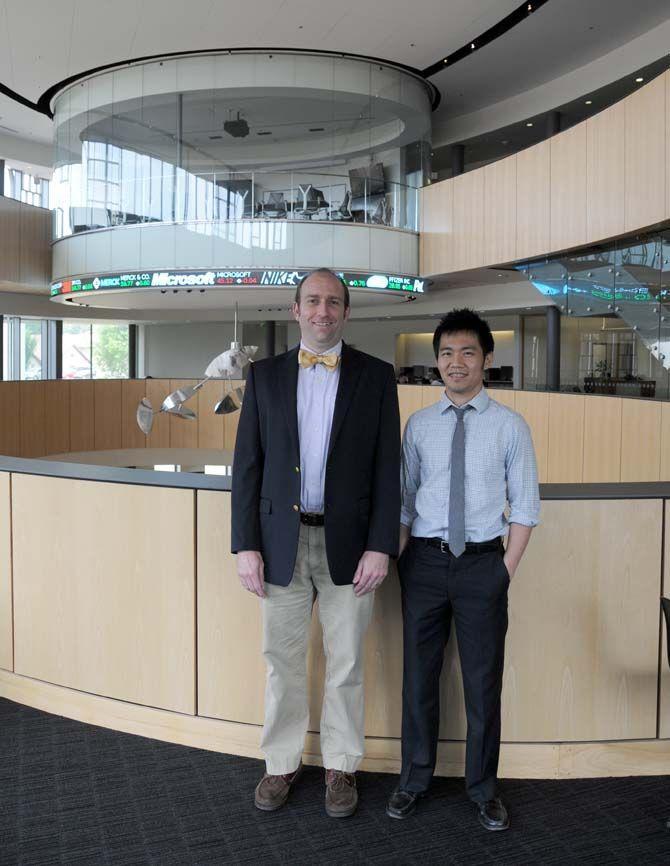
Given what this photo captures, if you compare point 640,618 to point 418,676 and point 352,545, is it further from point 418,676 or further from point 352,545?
point 352,545

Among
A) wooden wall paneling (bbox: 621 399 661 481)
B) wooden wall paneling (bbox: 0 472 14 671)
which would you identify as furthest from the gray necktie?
wooden wall paneling (bbox: 621 399 661 481)

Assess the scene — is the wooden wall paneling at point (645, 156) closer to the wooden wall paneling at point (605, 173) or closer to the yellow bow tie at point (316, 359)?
the wooden wall paneling at point (605, 173)

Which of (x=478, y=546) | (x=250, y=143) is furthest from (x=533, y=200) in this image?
(x=478, y=546)

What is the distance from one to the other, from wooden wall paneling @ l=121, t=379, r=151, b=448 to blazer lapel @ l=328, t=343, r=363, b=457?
14.7 m

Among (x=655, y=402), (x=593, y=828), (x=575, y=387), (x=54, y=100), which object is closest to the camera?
(x=593, y=828)

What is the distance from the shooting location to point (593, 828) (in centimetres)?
306

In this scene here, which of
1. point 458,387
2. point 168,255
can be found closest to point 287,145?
point 168,255

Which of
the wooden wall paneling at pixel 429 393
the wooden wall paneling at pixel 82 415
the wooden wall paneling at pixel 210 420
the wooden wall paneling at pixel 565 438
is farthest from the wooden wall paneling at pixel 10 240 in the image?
the wooden wall paneling at pixel 565 438

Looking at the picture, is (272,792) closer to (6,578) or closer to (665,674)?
(665,674)

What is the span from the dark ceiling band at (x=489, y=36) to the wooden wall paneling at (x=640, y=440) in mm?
6597

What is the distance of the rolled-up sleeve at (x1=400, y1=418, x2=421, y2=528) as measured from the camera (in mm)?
3207

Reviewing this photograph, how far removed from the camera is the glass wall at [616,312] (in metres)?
8.98

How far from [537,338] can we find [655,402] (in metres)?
11.6

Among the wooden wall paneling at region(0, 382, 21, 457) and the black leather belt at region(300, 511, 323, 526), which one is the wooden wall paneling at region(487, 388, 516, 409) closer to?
the wooden wall paneling at region(0, 382, 21, 457)
